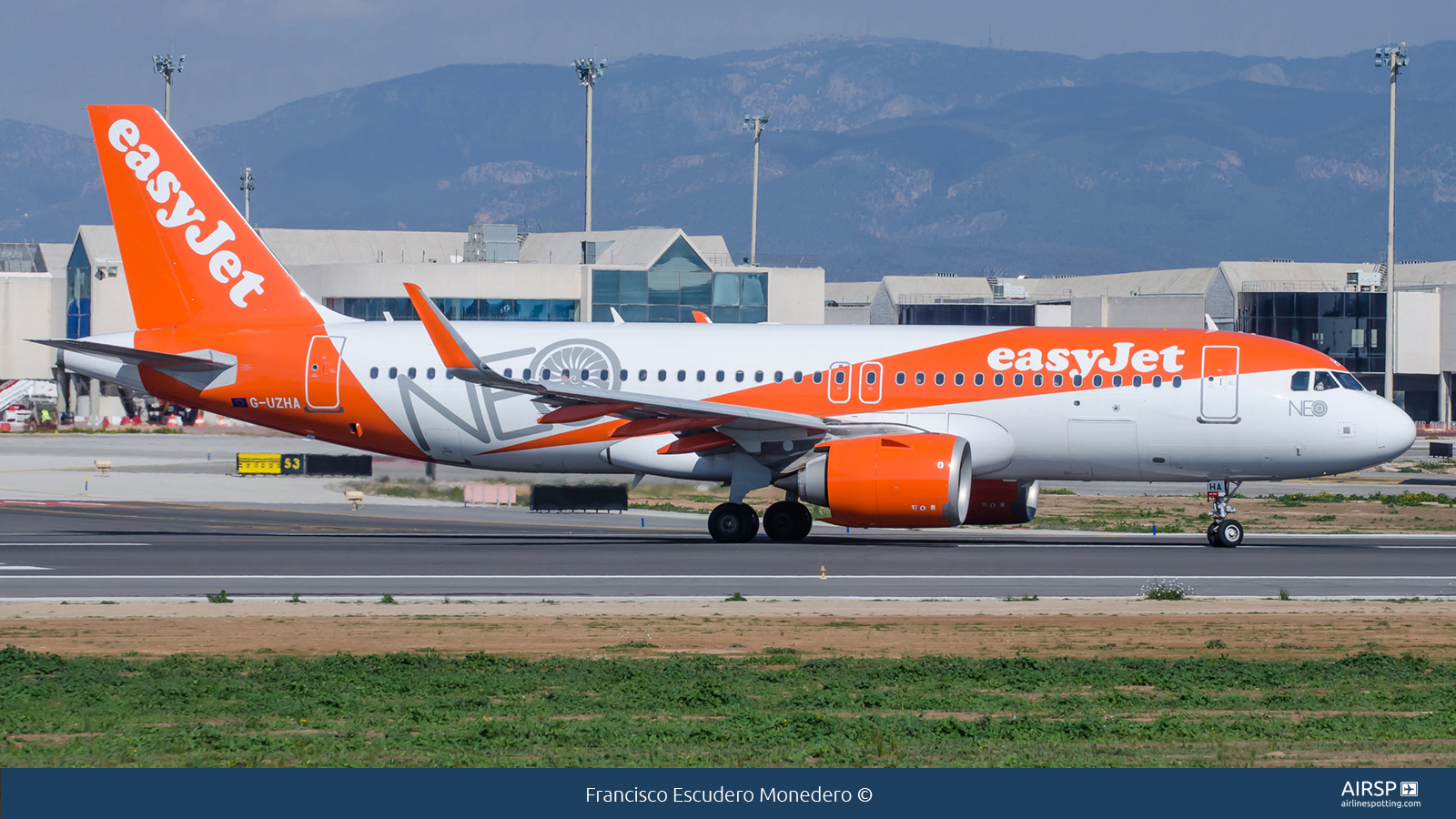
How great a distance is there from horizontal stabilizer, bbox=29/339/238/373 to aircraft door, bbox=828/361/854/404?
1246cm

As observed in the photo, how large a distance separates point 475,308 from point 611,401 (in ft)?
155

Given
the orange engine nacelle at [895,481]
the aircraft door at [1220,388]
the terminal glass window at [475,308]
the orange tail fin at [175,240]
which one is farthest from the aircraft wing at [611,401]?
the terminal glass window at [475,308]

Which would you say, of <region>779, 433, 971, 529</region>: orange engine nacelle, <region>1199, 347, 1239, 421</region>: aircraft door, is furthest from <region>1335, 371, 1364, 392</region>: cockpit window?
<region>779, 433, 971, 529</region>: orange engine nacelle

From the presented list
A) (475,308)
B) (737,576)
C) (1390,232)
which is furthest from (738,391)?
(1390,232)

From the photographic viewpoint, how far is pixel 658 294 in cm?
7744

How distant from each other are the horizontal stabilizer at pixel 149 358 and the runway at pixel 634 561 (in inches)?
136

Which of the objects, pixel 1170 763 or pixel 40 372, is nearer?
pixel 1170 763

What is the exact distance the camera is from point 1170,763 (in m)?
11.1

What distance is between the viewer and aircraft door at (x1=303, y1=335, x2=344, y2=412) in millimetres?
31344

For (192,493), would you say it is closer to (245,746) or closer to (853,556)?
(853,556)

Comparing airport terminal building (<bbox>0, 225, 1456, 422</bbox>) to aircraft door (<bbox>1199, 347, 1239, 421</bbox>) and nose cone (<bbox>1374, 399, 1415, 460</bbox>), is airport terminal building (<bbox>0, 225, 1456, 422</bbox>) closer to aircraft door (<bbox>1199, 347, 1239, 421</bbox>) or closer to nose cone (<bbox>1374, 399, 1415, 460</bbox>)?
aircraft door (<bbox>1199, 347, 1239, 421</bbox>)

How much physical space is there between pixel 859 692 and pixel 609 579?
9867mm

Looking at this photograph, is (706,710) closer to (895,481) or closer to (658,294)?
(895,481)

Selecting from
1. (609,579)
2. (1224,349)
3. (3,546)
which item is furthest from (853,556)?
(3,546)
